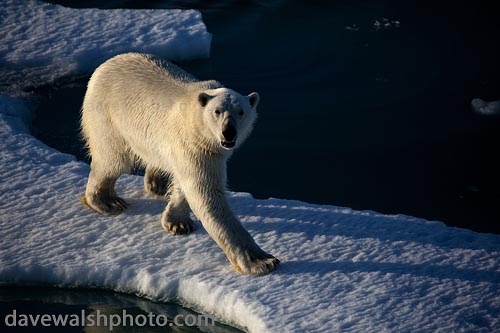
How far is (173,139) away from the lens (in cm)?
Answer: 538

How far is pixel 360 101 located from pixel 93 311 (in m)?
4.32

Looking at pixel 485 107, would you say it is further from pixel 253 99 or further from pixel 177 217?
pixel 177 217

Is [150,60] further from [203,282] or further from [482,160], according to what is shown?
[482,160]

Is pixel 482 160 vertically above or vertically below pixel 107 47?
below

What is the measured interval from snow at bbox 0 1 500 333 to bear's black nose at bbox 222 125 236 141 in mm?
1008

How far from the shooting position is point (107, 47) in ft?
28.8

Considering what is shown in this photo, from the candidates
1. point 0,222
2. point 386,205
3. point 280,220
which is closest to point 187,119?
point 280,220

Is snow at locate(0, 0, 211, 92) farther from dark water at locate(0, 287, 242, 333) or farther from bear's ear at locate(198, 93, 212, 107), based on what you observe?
bear's ear at locate(198, 93, 212, 107)

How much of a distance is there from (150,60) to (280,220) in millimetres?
1597

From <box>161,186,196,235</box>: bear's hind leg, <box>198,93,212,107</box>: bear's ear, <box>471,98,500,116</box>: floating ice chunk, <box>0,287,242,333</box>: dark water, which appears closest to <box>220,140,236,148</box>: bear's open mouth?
<box>198,93,212,107</box>: bear's ear

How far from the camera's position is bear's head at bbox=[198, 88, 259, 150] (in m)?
4.95

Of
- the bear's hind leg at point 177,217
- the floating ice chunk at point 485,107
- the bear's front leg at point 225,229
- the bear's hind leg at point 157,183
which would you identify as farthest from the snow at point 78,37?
the bear's front leg at point 225,229

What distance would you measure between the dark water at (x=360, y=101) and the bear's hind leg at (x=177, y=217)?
132 cm

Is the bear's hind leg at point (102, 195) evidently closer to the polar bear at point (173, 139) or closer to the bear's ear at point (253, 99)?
the polar bear at point (173, 139)
